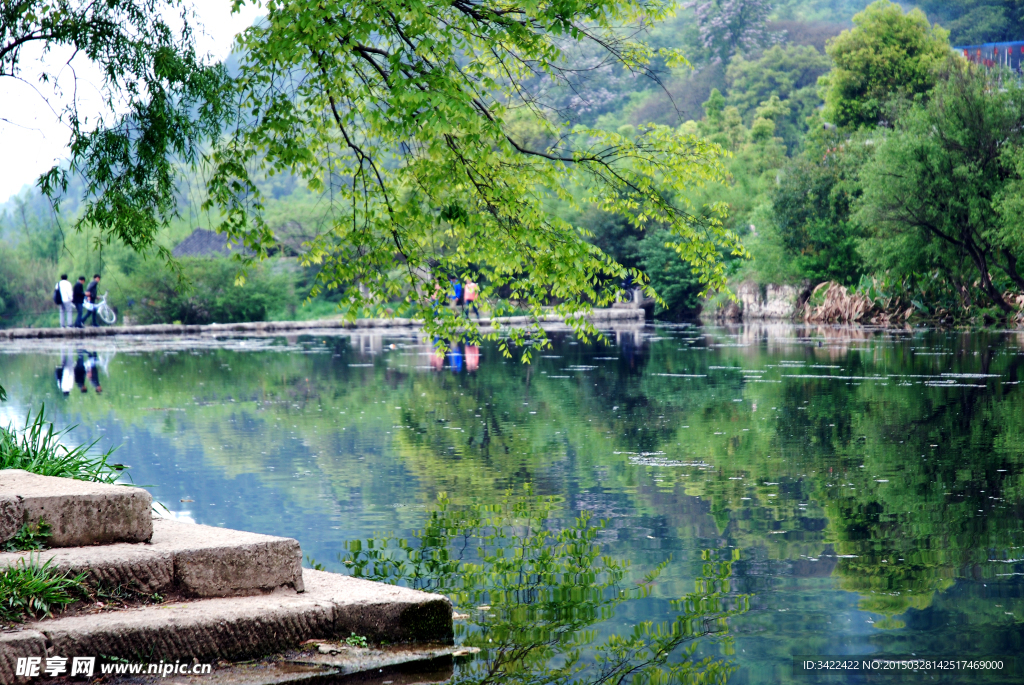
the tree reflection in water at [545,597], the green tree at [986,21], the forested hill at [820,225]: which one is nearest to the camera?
the tree reflection in water at [545,597]

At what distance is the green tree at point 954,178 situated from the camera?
34.6 metres

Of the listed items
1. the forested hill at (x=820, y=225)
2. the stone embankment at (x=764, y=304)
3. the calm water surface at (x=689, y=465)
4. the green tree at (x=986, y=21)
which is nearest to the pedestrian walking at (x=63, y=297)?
the forested hill at (x=820, y=225)

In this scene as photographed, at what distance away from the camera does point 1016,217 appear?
31.8m

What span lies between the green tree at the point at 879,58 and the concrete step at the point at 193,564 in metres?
51.3

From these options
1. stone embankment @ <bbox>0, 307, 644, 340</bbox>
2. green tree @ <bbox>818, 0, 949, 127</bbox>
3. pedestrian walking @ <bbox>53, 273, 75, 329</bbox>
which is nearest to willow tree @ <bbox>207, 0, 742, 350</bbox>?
stone embankment @ <bbox>0, 307, 644, 340</bbox>

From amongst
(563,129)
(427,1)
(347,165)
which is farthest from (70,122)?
(563,129)

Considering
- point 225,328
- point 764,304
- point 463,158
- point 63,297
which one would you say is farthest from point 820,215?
point 463,158

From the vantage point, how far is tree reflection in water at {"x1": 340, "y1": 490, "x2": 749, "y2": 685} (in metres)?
4.66

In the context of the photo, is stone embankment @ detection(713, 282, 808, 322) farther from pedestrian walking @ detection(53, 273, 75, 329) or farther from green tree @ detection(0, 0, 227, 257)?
green tree @ detection(0, 0, 227, 257)

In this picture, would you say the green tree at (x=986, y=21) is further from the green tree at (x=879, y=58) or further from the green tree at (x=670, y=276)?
the green tree at (x=670, y=276)

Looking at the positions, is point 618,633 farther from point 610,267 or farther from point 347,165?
point 347,165

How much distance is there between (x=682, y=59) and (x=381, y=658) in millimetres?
6495

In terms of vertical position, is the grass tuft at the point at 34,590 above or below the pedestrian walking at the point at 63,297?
below

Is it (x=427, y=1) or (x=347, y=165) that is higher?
(x=427, y=1)
